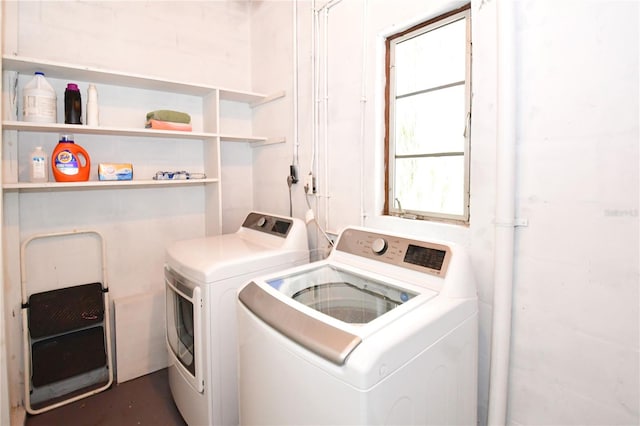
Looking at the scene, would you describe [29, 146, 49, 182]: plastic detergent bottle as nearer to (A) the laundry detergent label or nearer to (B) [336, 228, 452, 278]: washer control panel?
(A) the laundry detergent label

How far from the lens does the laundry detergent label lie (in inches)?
73.1

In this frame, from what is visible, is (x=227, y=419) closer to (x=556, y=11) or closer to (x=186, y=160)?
(x=186, y=160)

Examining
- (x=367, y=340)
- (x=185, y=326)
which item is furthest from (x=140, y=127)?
(x=367, y=340)

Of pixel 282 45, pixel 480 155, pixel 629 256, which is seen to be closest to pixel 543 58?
pixel 480 155

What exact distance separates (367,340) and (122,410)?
1.86m

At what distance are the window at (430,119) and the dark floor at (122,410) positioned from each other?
5.61ft

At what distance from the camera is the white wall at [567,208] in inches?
39.6

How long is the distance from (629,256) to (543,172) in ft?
1.14

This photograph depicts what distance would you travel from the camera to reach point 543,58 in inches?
45.4

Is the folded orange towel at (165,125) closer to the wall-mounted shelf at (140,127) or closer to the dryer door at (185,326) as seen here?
the wall-mounted shelf at (140,127)

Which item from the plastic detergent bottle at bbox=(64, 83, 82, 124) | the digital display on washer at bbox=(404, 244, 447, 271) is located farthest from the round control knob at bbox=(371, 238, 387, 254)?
the plastic detergent bottle at bbox=(64, 83, 82, 124)

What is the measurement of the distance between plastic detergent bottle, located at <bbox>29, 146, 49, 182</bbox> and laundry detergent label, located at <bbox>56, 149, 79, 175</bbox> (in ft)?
0.22

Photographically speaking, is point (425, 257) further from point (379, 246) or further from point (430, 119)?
point (430, 119)

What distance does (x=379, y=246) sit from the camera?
1.45m
